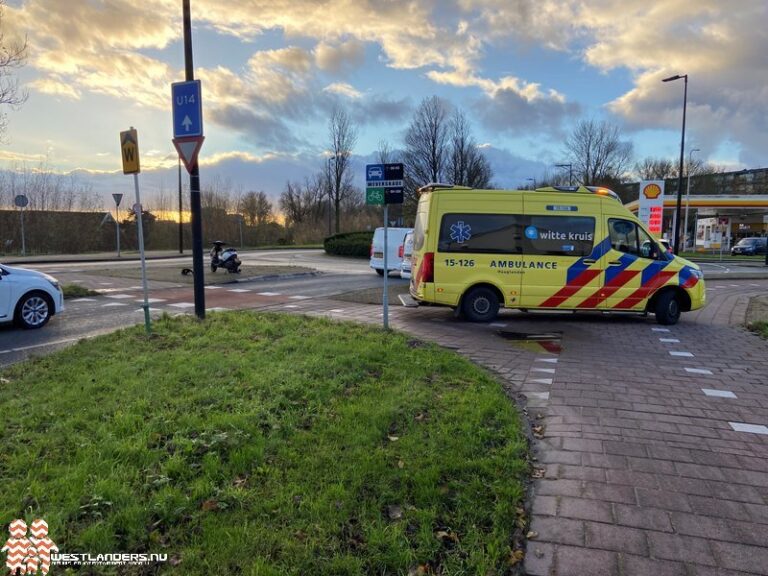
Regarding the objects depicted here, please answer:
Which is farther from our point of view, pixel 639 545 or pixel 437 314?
pixel 437 314

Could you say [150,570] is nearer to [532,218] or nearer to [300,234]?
[532,218]

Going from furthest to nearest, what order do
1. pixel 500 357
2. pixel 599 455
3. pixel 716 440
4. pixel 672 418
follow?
pixel 500 357
pixel 672 418
pixel 716 440
pixel 599 455

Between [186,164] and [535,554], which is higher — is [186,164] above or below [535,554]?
above

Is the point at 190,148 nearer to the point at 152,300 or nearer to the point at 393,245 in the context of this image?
the point at 152,300

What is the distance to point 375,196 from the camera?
27.4ft

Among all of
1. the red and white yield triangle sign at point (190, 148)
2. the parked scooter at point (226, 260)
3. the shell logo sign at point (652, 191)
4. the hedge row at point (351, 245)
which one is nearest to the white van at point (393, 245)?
the parked scooter at point (226, 260)

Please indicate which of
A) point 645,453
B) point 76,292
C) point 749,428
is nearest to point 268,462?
point 645,453

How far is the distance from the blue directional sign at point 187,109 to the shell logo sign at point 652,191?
1876cm

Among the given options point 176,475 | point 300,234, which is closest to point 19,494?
point 176,475

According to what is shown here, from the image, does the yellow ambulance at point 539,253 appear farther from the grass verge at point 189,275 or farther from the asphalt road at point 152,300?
the grass verge at point 189,275

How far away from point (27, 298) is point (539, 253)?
9180 millimetres

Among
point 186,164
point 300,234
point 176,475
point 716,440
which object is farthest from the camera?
point 300,234

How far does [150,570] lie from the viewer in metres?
2.47

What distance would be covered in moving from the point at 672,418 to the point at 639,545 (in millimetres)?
2294
